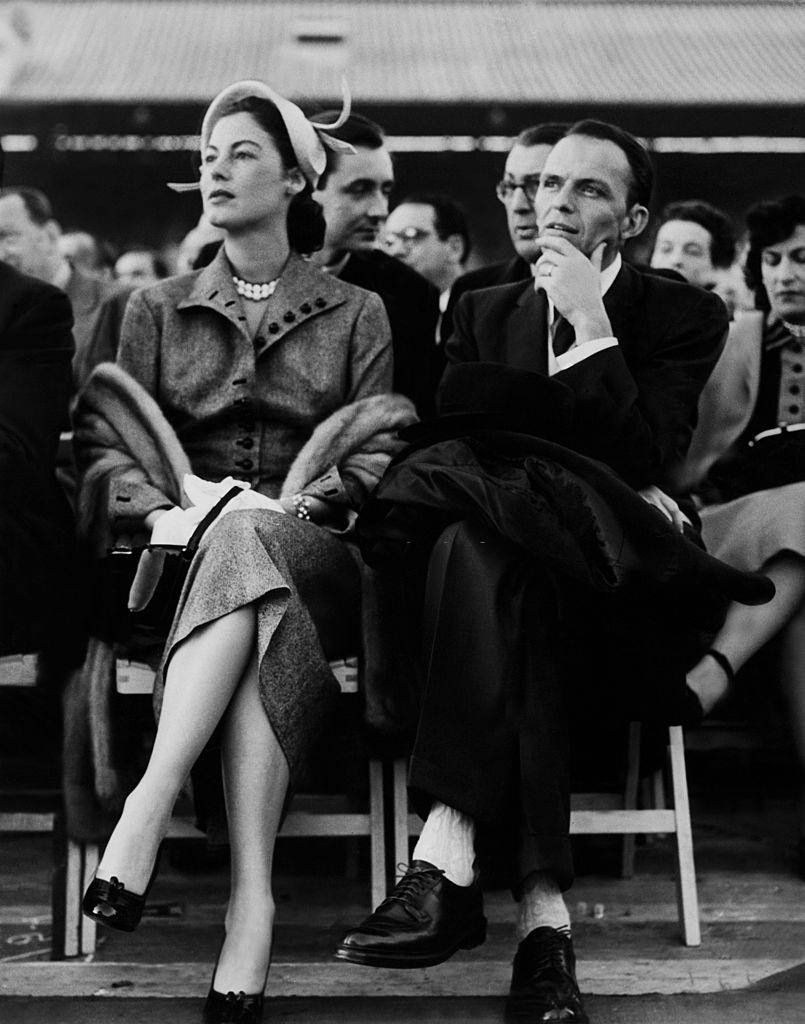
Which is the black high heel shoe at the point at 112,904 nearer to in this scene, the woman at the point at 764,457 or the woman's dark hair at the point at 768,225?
the woman at the point at 764,457

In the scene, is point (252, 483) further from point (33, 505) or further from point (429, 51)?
point (429, 51)

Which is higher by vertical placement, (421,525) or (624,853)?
(421,525)

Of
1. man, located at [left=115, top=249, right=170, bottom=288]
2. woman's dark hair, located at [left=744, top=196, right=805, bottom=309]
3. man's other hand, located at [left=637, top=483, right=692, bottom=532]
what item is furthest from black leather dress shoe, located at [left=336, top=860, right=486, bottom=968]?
man, located at [left=115, top=249, right=170, bottom=288]

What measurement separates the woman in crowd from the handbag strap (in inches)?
99.8

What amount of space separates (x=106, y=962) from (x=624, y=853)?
4.52 ft

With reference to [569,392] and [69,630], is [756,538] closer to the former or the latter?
[569,392]

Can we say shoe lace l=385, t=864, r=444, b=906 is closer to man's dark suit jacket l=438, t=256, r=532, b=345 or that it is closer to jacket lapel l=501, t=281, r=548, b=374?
jacket lapel l=501, t=281, r=548, b=374

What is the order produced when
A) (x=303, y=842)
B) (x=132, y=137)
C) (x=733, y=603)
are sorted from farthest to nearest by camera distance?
(x=132, y=137)
(x=303, y=842)
(x=733, y=603)

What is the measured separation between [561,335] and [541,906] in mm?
1291

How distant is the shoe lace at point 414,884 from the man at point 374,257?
5.58 ft

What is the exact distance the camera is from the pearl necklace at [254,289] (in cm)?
372

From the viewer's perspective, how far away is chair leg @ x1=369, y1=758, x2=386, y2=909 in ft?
11.0

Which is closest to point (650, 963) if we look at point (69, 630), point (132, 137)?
point (69, 630)

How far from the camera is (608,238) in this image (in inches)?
139
